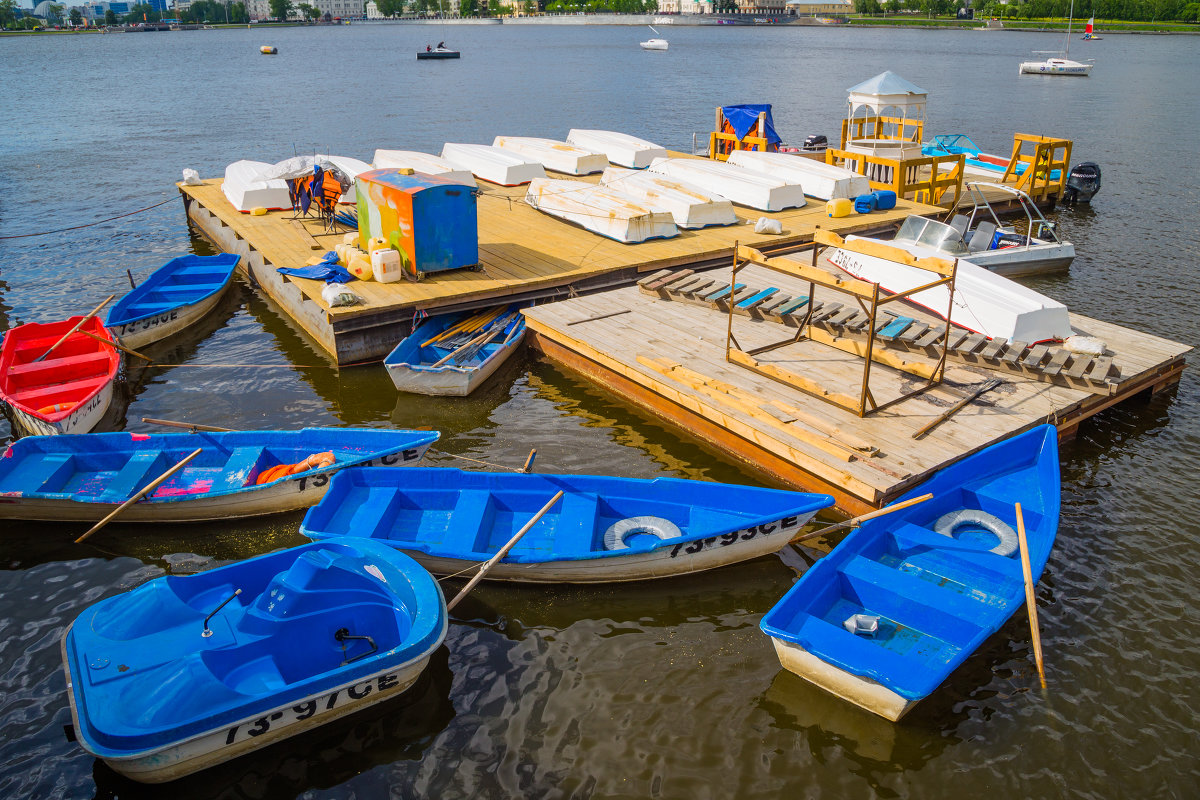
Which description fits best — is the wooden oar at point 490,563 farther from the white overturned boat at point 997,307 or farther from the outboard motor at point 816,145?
the outboard motor at point 816,145

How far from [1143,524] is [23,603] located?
15301 millimetres

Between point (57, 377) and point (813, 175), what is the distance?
2043 centimetres

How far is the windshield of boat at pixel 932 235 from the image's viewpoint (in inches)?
685

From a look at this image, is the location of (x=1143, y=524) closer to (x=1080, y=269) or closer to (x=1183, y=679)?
(x=1183, y=679)

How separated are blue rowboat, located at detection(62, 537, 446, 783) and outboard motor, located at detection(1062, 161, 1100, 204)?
30.7m

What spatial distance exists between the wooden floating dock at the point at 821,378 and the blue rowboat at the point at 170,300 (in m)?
8.65

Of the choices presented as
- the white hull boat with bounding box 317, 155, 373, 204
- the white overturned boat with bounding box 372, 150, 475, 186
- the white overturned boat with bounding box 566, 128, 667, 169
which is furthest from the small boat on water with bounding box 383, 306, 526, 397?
the white overturned boat with bounding box 566, 128, 667, 169

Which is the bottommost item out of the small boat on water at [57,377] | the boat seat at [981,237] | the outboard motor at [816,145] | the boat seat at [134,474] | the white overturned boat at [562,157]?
the boat seat at [134,474]

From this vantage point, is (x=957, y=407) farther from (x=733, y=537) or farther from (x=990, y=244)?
(x=990, y=244)

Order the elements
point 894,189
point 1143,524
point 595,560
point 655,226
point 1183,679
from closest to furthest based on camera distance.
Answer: point 1183,679 → point 595,560 → point 1143,524 → point 655,226 → point 894,189

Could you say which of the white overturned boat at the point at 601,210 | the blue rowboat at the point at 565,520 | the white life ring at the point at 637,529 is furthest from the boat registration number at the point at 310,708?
the white overturned boat at the point at 601,210

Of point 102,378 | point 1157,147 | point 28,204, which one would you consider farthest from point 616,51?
point 102,378

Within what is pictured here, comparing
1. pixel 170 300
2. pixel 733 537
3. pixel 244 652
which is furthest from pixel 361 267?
pixel 733 537

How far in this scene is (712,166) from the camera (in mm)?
25453
